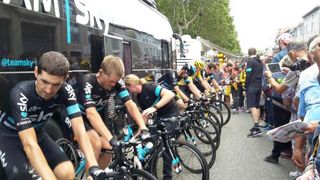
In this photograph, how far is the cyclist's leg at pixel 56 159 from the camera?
3811 mm

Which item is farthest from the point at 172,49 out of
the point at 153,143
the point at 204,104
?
the point at 153,143

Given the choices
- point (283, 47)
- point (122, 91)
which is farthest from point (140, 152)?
point (283, 47)

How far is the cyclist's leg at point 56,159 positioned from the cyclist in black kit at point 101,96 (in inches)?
19.4

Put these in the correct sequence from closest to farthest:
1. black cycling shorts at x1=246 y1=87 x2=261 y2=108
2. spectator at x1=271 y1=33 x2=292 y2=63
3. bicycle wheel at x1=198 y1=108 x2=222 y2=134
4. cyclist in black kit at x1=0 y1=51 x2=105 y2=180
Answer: cyclist in black kit at x1=0 y1=51 x2=105 y2=180 → bicycle wheel at x1=198 y1=108 x2=222 y2=134 → spectator at x1=271 y1=33 x2=292 y2=63 → black cycling shorts at x1=246 y1=87 x2=261 y2=108

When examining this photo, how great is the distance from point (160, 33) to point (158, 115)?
26.5 ft

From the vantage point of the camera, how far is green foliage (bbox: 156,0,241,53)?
44656mm

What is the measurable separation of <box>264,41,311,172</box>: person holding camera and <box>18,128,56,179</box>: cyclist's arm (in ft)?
8.92

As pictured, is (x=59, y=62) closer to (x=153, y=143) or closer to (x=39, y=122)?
(x=39, y=122)

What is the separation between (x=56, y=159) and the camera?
3.95 meters

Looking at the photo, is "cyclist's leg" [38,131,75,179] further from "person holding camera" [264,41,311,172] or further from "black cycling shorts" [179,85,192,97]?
"black cycling shorts" [179,85,192,97]

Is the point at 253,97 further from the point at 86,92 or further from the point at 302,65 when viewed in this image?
the point at 86,92

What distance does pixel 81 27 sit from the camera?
6.58 m

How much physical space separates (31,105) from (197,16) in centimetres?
4494

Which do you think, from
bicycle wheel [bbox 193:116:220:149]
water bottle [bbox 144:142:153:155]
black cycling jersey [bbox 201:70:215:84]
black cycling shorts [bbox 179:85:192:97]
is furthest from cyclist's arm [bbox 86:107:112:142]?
black cycling jersey [bbox 201:70:215:84]
